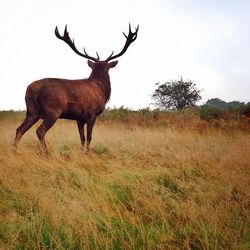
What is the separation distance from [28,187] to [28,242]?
110cm

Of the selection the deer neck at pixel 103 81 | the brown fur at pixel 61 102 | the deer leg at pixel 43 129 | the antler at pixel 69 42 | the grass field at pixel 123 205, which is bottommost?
Answer: the grass field at pixel 123 205

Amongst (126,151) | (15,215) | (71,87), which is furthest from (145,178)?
(71,87)

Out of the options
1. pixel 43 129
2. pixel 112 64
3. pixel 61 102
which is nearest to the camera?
pixel 43 129

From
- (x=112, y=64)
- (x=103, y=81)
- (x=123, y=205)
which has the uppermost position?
(x=112, y=64)

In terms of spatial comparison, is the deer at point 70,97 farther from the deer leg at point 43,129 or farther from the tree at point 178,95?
the tree at point 178,95

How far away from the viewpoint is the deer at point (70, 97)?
22.9 ft

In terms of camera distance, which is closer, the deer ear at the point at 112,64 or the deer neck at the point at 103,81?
the deer neck at the point at 103,81

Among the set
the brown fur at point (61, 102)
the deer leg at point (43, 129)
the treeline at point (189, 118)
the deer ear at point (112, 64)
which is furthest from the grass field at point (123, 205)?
the treeline at point (189, 118)

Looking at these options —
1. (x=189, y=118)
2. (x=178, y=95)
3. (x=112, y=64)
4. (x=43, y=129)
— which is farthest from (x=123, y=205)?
(x=178, y=95)

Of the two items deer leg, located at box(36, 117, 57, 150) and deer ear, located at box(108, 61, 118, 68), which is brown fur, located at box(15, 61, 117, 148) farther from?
deer ear, located at box(108, 61, 118, 68)

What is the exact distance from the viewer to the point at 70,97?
7.30 meters

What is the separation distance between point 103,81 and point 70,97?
1.38 metres

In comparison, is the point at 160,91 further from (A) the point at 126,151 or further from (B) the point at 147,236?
(B) the point at 147,236

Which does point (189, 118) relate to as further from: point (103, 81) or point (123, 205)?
point (123, 205)
